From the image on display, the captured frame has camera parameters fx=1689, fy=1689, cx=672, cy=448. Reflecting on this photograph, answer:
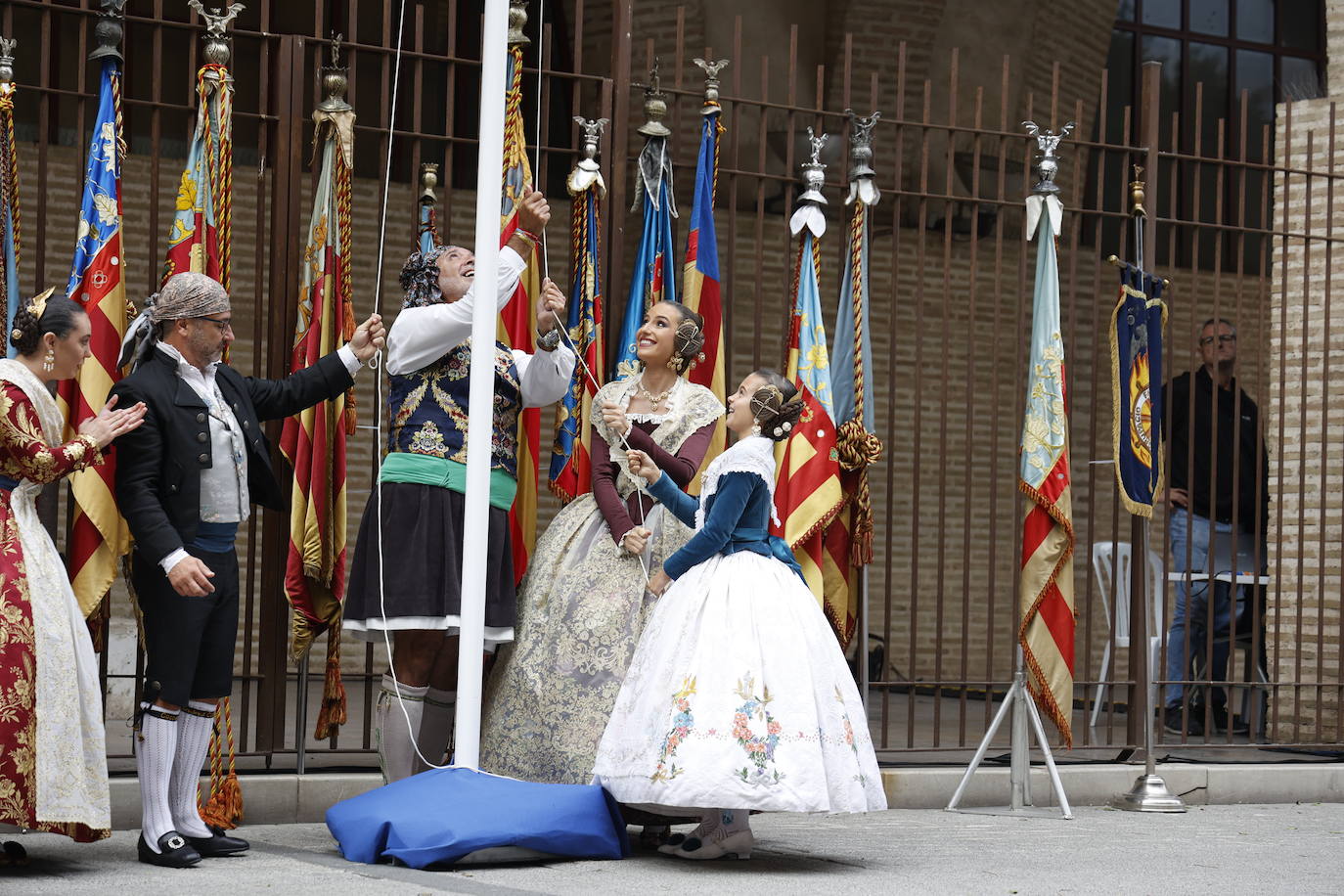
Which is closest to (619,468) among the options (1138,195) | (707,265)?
(707,265)

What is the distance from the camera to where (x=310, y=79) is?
980cm

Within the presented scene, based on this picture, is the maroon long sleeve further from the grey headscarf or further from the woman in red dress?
the woman in red dress

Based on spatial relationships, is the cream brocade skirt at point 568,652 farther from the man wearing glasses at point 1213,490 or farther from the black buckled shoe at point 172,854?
the man wearing glasses at point 1213,490

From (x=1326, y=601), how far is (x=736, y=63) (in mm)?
4107

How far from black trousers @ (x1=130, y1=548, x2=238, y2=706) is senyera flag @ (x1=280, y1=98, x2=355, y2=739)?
2.06 feet

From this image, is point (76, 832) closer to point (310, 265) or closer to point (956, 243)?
point (310, 265)

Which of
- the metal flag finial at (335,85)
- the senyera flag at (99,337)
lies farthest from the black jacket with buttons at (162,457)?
the metal flag finial at (335,85)

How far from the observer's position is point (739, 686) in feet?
15.0

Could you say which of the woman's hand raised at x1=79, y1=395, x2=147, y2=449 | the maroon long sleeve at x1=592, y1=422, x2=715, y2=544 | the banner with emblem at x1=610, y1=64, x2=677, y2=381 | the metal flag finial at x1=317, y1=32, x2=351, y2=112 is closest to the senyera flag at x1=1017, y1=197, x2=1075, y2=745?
the banner with emblem at x1=610, y1=64, x2=677, y2=381

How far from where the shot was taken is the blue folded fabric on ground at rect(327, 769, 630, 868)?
4492 millimetres

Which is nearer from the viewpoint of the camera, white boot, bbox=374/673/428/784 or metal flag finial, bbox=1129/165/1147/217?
white boot, bbox=374/673/428/784

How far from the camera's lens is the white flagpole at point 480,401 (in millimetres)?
4691

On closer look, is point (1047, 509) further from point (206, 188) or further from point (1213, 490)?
point (206, 188)

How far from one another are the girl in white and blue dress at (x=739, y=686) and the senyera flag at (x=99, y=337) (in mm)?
1539
